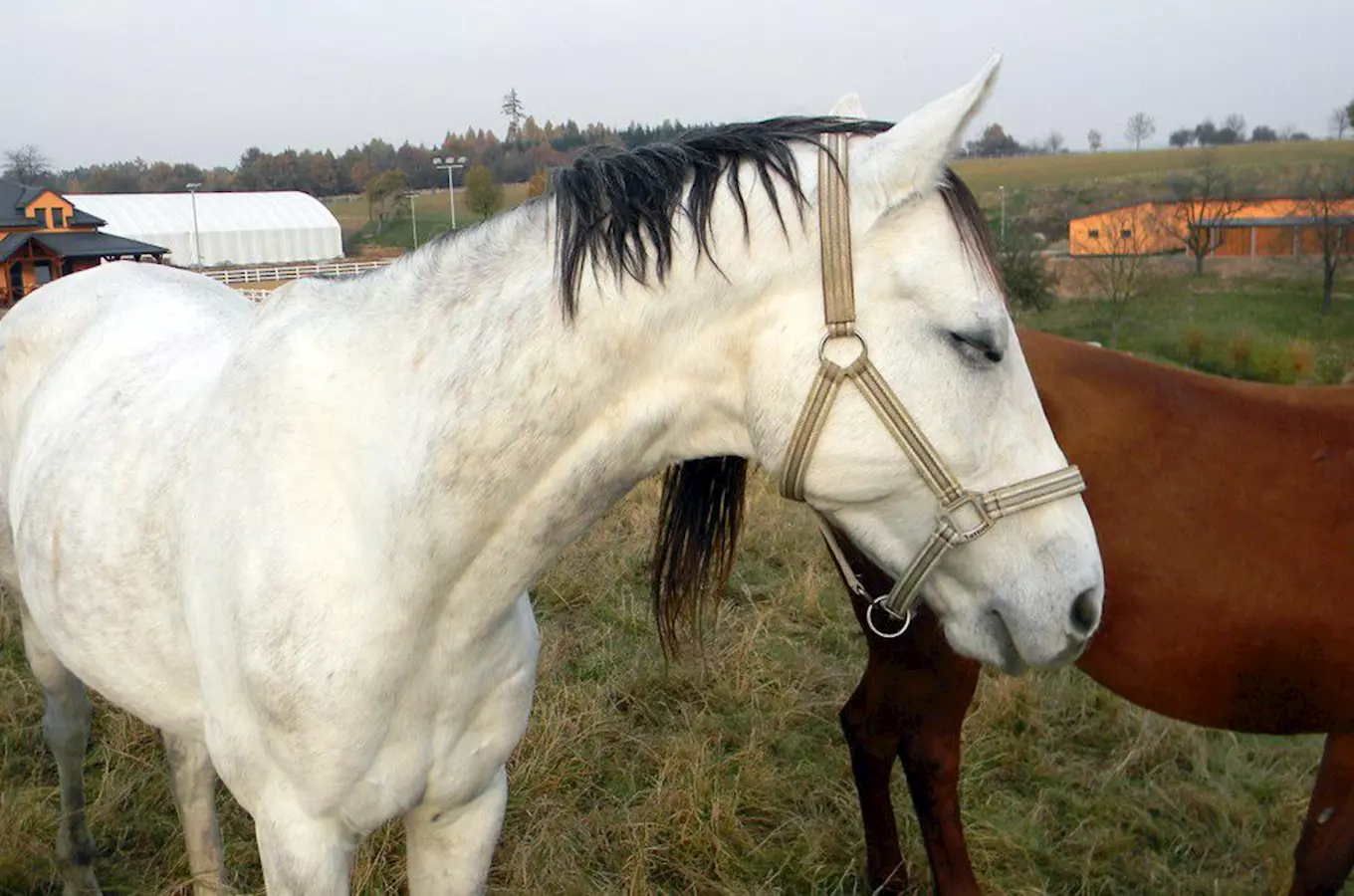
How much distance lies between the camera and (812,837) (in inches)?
120

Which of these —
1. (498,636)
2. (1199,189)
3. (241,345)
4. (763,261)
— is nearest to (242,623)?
(498,636)

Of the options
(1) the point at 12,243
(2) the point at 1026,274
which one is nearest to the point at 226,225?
(1) the point at 12,243

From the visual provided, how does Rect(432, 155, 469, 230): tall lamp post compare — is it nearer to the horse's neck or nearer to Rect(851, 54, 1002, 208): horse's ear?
the horse's neck

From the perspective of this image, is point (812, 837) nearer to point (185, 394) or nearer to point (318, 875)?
point (318, 875)

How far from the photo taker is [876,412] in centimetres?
129

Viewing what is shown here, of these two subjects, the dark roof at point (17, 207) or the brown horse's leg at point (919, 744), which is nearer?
the brown horse's leg at point (919, 744)

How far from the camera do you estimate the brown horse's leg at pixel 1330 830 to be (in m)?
2.53

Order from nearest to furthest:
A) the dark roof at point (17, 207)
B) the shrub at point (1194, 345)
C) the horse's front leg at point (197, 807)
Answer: the horse's front leg at point (197, 807) → the dark roof at point (17, 207) → the shrub at point (1194, 345)

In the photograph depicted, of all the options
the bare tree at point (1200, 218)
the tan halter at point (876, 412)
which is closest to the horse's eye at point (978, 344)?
the tan halter at point (876, 412)

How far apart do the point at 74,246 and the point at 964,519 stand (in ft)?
66.1

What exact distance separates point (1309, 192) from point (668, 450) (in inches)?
1131

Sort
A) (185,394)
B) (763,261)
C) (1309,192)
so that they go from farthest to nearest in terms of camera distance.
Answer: (1309,192), (185,394), (763,261)

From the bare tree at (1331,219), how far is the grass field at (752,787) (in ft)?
76.2

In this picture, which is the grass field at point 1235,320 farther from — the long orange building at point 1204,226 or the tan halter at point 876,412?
the tan halter at point 876,412
